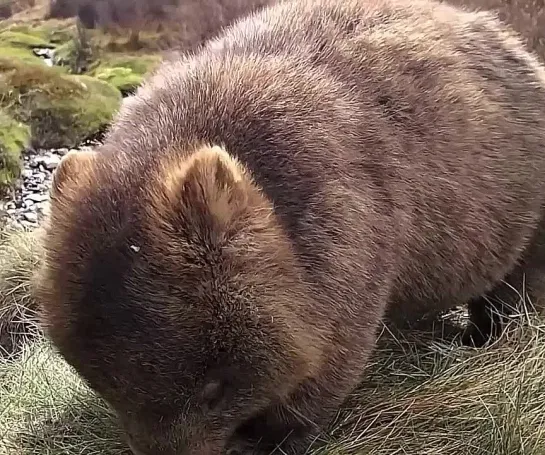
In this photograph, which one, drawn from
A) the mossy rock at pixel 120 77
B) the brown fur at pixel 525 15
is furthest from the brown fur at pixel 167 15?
the brown fur at pixel 525 15

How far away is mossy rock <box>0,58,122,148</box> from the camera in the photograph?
571 centimetres

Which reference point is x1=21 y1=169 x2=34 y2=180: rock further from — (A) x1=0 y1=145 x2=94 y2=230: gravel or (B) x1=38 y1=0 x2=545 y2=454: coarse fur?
(B) x1=38 y1=0 x2=545 y2=454: coarse fur

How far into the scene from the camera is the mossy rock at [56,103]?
5715 mm

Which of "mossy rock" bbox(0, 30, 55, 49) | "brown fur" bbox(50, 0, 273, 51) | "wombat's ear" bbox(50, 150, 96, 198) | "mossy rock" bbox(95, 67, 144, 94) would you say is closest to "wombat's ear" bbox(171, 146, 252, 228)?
"wombat's ear" bbox(50, 150, 96, 198)

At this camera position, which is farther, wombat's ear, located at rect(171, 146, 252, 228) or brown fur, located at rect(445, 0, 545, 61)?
brown fur, located at rect(445, 0, 545, 61)

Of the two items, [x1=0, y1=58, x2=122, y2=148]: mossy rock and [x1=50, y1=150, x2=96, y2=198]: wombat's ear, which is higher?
[x1=50, y1=150, x2=96, y2=198]: wombat's ear

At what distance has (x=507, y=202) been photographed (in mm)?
2812

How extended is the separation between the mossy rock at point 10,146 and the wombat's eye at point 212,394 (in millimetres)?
3443

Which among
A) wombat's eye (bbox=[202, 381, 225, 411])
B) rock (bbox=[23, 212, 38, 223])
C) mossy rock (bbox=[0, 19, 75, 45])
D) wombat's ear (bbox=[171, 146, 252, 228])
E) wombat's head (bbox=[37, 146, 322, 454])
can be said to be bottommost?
mossy rock (bbox=[0, 19, 75, 45])

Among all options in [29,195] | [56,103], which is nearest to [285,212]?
[29,195]

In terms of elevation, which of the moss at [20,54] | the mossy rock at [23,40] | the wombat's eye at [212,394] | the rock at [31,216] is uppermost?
the wombat's eye at [212,394]

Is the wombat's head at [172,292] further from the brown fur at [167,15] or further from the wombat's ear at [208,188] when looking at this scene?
the brown fur at [167,15]

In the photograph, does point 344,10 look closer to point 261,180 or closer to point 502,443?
point 261,180

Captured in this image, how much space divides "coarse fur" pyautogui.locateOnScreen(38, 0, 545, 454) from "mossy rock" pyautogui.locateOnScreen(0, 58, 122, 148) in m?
3.16
